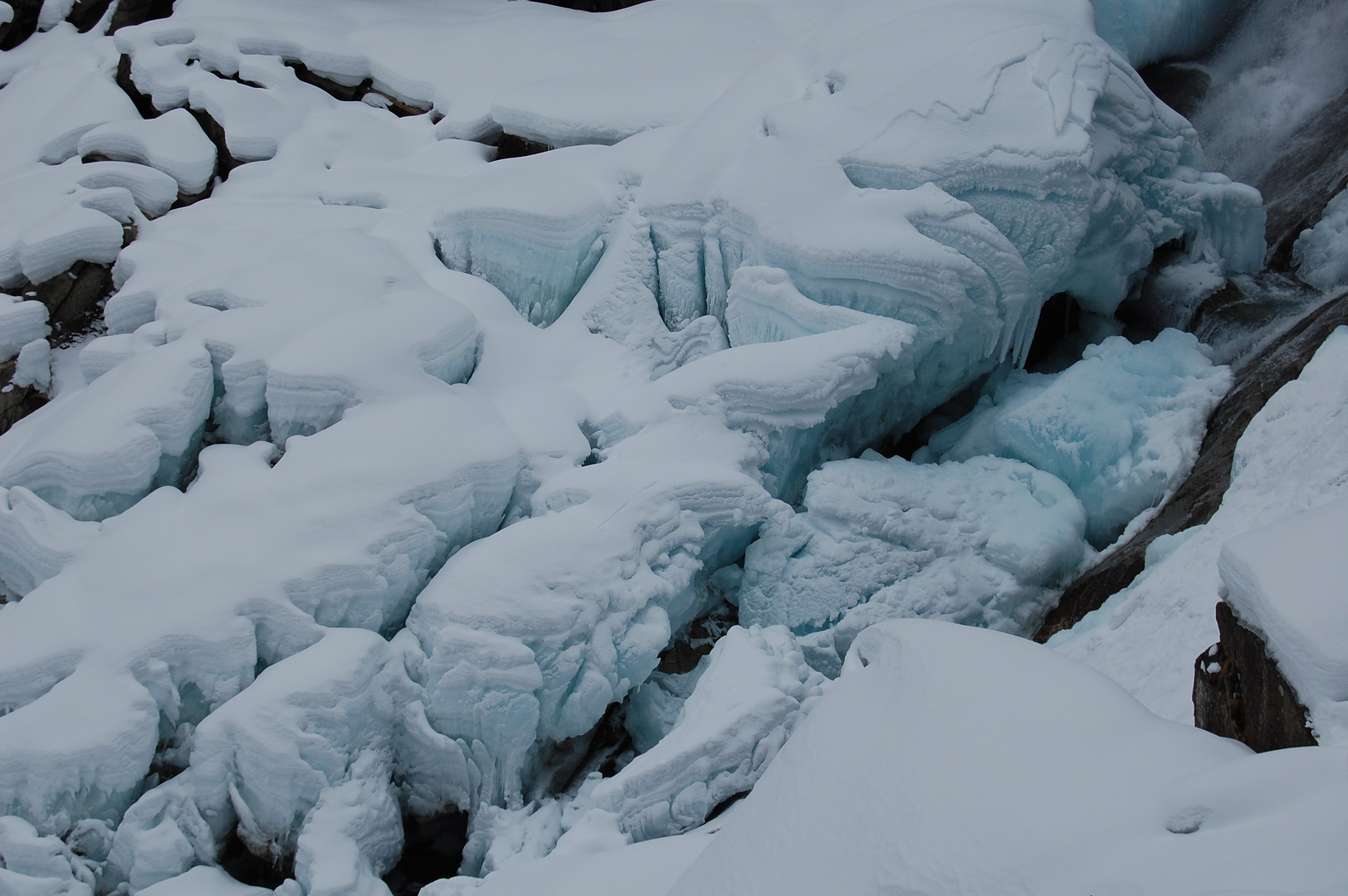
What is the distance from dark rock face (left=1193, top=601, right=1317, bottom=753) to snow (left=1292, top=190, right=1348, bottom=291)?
15.1ft

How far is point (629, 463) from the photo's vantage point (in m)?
5.02

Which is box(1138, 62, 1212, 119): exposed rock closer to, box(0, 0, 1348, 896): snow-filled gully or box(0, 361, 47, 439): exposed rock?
box(0, 0, 1348, 896): snow-filled gully

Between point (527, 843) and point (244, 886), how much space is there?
3.98ft

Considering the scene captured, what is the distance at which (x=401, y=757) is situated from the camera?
4.50 m

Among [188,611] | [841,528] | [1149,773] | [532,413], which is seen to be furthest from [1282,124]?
[188,611]

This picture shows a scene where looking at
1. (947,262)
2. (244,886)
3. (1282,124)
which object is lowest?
(244,886)

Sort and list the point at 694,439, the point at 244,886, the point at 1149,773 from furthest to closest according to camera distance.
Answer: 1. the point at 694,439
2. the point at 244,886
3. the point at 1149,773

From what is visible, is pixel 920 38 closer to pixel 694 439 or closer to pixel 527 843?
pixel 694 439

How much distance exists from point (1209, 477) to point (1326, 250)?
258 cm

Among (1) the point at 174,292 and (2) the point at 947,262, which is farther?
(1) the point at 174,292

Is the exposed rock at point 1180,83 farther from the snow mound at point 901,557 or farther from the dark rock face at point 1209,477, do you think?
the snow mound at point 901,557

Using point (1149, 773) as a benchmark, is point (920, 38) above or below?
above

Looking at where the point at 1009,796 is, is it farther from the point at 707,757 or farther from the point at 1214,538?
the point at 1214,538

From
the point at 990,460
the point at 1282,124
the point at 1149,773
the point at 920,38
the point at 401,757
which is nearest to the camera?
the point at 1149,773
